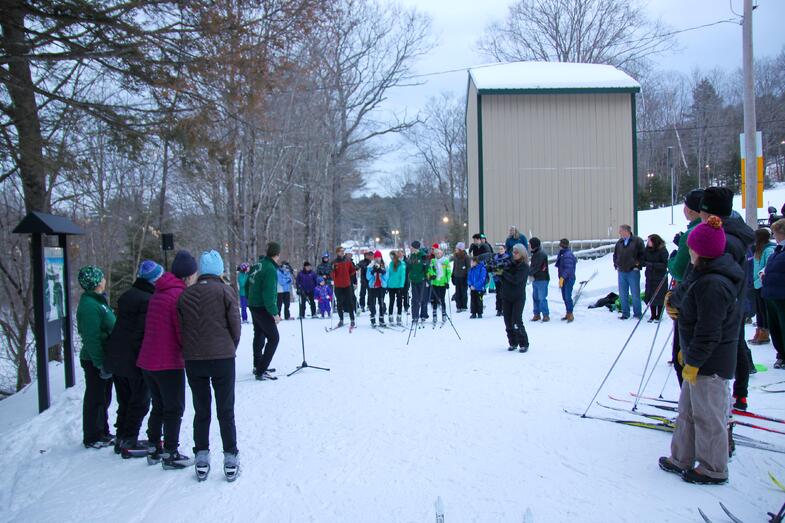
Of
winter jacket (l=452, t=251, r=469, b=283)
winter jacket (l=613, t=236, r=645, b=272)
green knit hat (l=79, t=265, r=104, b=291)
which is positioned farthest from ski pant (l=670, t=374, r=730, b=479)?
winter jacket (l=452, t=251, r=469, b=283)

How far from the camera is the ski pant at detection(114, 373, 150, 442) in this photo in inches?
195

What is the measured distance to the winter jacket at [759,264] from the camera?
7592 mm

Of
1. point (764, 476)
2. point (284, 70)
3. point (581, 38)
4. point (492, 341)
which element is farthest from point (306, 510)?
point (581, 38)

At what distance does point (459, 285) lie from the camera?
15086 mm

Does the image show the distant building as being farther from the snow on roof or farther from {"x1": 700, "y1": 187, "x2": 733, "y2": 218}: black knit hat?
{"x1": 700, "y1": 187, "x2": 733, "y2": 218}: black knit hat

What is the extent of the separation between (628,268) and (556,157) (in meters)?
9.32

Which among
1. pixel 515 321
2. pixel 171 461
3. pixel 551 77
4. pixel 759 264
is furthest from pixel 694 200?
pixel 551 77

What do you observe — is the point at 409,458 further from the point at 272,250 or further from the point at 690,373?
the point at 272,250

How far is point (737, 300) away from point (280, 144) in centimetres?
1849

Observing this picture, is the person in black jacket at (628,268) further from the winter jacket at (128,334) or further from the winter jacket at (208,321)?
the winter jacket at (128,334)

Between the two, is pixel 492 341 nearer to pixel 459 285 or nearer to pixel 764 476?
pixel 459 285

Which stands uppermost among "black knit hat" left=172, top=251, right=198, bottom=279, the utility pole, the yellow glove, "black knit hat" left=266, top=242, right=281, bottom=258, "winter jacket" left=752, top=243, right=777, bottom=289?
the utility pole

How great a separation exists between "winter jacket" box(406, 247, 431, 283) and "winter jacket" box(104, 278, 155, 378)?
8160 mm

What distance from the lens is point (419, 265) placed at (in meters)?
12.6
